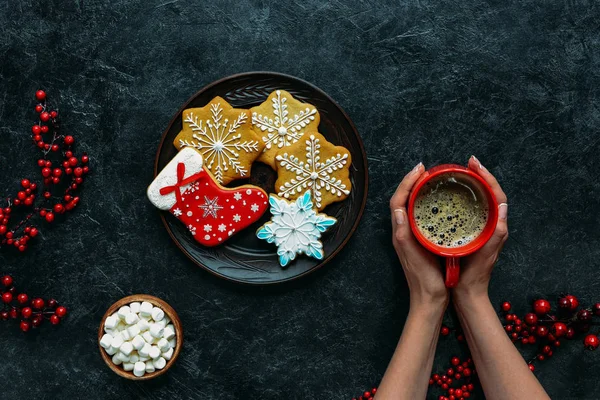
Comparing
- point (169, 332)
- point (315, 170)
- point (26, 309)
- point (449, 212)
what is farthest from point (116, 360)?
point (449, 212)

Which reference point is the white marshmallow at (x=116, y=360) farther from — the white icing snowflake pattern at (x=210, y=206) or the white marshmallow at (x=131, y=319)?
the white icing snowflake pattern at (x=210, y=206)

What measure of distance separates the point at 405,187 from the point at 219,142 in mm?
568

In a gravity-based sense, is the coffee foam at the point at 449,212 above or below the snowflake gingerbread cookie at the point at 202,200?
above

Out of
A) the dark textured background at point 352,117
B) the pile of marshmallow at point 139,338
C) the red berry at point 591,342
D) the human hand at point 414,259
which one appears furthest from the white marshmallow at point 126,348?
the red berry at point 591,342

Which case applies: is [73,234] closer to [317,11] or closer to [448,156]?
[317,11]

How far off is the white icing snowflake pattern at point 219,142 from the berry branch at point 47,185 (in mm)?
373

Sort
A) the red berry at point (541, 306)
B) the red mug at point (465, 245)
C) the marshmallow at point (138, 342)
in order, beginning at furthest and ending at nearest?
the red berry at point (541, 306) < the marshmallow at point (138, 342) < the red mug at point (465, 245)

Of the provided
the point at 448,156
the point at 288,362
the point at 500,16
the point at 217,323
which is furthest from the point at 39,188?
the point at 500,16

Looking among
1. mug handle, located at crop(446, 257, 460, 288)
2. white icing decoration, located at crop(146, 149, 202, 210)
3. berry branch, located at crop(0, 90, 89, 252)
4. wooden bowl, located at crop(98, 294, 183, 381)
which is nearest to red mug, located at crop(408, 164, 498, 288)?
mug handle, located at crop(446, 257, 460, 288)

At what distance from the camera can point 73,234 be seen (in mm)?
1834

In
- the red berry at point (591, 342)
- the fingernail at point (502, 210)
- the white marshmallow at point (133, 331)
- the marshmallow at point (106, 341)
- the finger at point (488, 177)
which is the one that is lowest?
the marshmallow at point (106, 341)

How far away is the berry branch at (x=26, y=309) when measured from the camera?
5.85 feet

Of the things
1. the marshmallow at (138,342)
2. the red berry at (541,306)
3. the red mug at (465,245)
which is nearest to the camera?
the red mug at (465,245)

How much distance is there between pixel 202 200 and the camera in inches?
67.7
